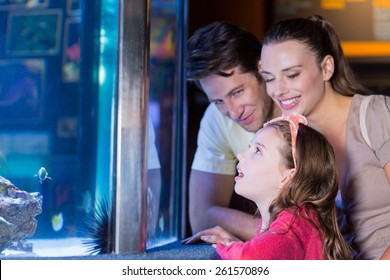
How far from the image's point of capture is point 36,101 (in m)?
1.10

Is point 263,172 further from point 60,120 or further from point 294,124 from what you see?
point 60,120

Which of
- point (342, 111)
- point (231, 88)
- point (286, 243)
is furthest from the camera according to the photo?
point (231, 88)

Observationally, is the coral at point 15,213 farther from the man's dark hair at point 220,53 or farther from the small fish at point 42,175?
the man's dark hair at point 220,53

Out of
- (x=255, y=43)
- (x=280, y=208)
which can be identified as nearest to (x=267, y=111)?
(x=255, y=43)

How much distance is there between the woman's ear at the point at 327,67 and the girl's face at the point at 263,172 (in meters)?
0.28

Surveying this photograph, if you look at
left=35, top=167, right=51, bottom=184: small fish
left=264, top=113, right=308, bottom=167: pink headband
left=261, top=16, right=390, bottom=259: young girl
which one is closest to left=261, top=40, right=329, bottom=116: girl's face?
left=261, top=16, right=390, bottom=259: young girl

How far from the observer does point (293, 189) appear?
1.14m

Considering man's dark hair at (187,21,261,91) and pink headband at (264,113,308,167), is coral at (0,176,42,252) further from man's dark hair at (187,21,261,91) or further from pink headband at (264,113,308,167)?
man's dark hair at (187,21,261,91)

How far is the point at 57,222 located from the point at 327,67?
67cm

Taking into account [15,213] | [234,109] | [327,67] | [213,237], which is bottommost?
[213,237]

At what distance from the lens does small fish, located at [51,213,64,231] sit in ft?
3.61

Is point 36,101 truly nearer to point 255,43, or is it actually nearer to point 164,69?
point 164,69

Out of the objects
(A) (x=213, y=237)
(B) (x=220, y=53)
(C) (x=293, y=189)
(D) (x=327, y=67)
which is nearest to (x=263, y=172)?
(C) (x=293, y=189)

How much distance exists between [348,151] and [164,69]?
0.43m
